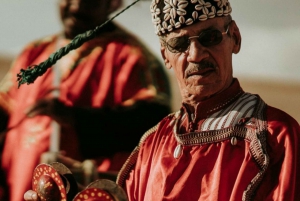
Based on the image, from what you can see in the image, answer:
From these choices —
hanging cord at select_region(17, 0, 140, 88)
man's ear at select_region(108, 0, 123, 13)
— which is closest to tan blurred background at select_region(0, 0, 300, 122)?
man's ear at select_region(108, 0, 123, 13)

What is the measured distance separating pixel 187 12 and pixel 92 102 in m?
1.20

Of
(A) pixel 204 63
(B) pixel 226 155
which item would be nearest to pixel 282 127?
(B) pixel 226 155

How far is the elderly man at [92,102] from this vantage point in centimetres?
299

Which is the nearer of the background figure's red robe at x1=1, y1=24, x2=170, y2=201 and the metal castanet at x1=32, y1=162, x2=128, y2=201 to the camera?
the metal castanet at x1=32, y1=162, x2=128, y2=201

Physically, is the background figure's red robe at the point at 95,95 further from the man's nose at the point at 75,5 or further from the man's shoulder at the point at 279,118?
the man's shoulder at the point at 279,118

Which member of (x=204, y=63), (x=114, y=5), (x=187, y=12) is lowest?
(x=204, y=63)

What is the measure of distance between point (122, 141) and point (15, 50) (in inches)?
25.8

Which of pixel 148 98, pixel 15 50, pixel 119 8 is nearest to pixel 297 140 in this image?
pixel 148 98

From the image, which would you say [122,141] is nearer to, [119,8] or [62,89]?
[62,89]

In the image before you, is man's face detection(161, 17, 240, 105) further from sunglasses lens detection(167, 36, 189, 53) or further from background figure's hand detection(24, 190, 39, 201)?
background figure's hand detection(24, 190, 39, 201)

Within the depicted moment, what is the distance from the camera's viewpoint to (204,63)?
6.06 feet

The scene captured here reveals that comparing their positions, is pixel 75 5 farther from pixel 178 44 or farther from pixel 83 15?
pixel 178 44

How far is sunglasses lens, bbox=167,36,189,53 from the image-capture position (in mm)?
1878

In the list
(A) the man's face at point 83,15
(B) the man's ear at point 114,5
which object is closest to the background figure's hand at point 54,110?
(A) the man's face at point 83,15
